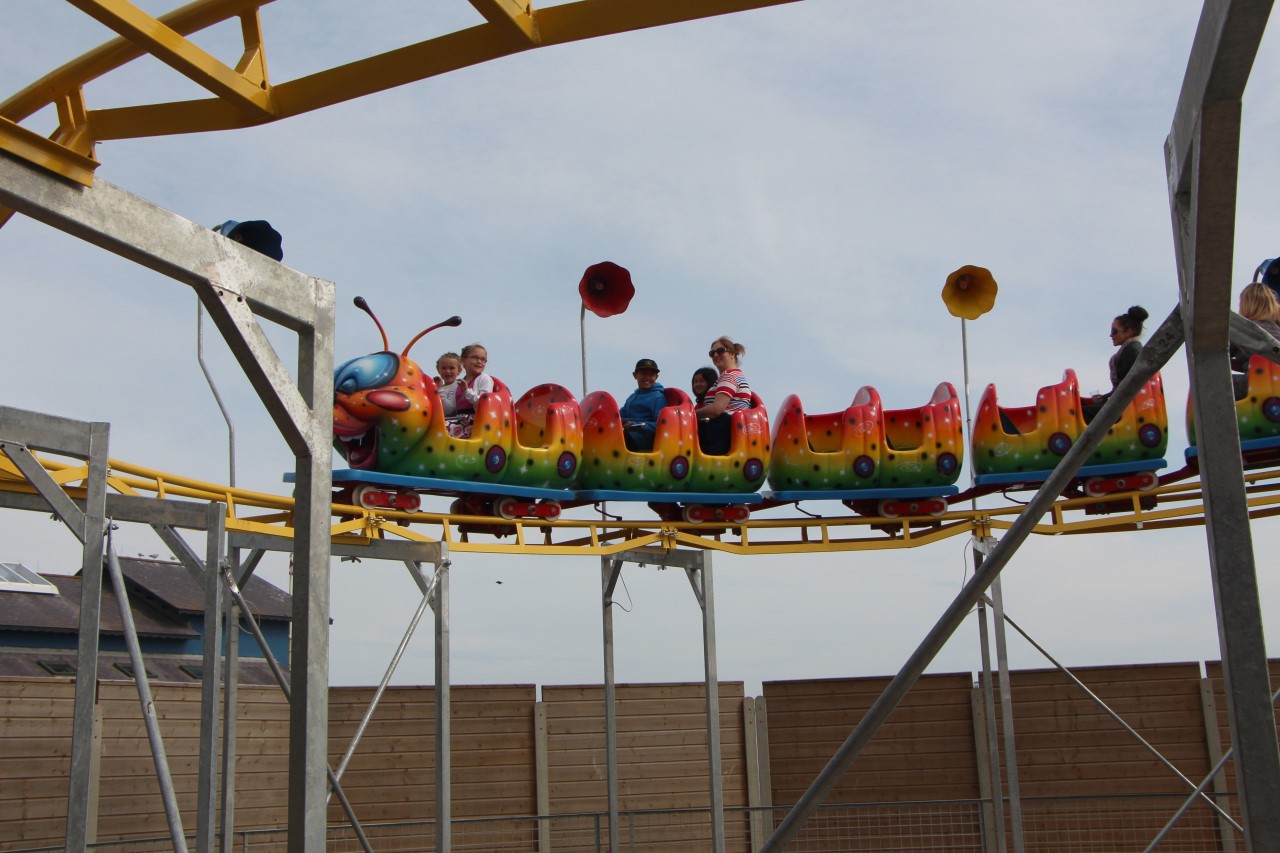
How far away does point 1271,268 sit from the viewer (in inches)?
318

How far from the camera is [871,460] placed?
27.2 ft

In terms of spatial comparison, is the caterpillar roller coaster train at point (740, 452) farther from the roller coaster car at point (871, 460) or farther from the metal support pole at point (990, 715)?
the metal support pole at point (990, 715)

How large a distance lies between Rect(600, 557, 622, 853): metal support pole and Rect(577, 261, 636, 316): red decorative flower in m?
1.61

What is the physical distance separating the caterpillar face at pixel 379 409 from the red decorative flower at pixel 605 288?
1.69m

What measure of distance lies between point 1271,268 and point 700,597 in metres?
3.91

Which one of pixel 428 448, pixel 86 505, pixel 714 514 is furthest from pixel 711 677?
pixel 86 505

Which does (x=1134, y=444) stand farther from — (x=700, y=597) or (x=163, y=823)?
(x=163, y=823)

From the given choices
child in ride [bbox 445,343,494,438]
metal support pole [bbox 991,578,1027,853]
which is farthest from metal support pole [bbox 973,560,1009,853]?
child in ride [bbox 445,343,494,438]

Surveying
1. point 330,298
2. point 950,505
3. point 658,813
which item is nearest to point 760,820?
point 658,813

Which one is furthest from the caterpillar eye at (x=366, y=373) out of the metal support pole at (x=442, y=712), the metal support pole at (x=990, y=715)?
the metal support pole at (x=990, y=715)

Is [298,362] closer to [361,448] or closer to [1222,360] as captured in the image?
[1222,360]

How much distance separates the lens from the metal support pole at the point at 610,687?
8.02m

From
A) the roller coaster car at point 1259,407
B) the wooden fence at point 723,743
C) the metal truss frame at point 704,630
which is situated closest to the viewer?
the roller coaster car at point 1259,407

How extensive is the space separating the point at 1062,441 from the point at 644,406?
98.7 inches
